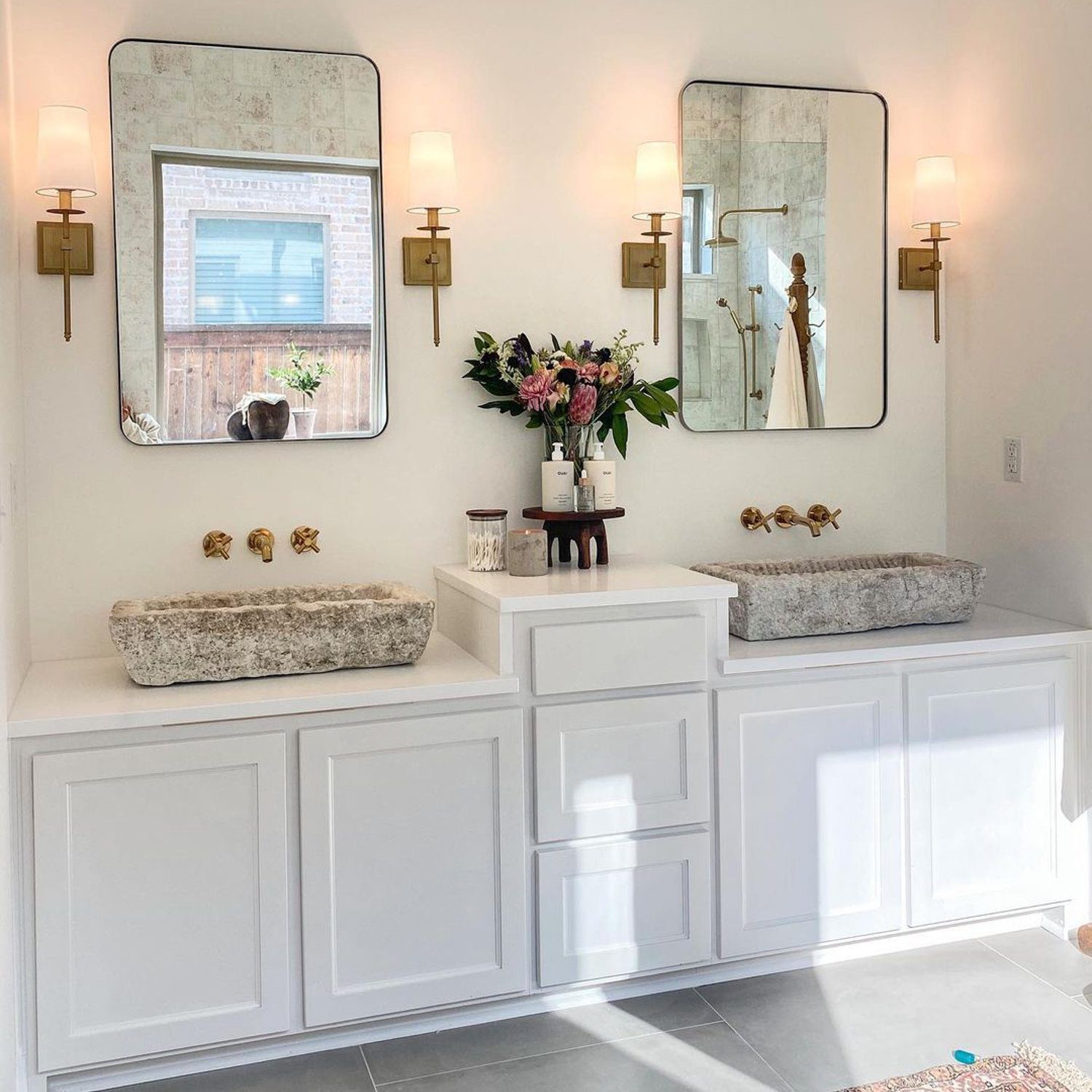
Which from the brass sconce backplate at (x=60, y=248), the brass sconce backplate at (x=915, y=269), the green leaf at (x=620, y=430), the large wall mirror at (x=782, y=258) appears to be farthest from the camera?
the brass sconce backplate at (x=915, y=269)

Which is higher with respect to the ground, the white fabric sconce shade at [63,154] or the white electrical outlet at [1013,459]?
the white fabric sconce shade at [63,154]

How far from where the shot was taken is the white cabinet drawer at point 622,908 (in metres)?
2.35

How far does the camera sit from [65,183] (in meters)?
2.32

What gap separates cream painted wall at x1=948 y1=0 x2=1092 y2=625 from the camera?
265 centimetres

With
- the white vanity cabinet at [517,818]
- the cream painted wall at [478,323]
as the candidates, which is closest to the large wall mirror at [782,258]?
the cream painted wall at [478,323]

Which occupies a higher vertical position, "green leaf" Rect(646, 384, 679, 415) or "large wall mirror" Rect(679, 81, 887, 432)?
"large wall mirror" Rect(679, 81, 887, 432)

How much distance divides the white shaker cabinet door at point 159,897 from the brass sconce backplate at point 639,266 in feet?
4.55

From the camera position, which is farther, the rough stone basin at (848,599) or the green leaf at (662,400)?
the green leaf at (662,400)

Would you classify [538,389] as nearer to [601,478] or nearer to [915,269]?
[601,478]

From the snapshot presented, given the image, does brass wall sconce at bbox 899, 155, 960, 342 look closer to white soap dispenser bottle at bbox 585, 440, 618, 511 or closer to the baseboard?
white soap dispenser bottle at bbox 585, 440, 618, 511

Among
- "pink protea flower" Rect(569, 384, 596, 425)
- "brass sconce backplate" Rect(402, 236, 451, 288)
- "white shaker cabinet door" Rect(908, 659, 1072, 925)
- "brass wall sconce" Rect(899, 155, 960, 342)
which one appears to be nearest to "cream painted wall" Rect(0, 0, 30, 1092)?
"brass sconce backplate" Rect(402, 236, 451, 288)

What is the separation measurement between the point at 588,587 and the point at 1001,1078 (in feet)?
3.80

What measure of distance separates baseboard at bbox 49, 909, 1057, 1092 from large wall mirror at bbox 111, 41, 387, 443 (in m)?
1.23

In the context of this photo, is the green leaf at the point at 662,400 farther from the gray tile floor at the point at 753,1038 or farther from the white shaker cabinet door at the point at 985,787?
the gray tile floor at the point at 753,1038
